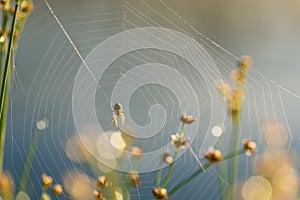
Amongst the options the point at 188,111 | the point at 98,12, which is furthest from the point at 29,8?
the point at 98,12

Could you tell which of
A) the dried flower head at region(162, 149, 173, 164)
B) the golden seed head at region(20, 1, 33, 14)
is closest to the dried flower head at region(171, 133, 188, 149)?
the dried flower head at region(162, 149, 173, 164)

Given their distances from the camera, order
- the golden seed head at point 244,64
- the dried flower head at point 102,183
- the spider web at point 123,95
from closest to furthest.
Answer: the dried flower head at point 102,183 < the golden seed head at point 244,64 < the spider web at point 123,95

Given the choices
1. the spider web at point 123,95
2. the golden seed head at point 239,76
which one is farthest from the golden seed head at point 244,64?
the spider web at point 123,95

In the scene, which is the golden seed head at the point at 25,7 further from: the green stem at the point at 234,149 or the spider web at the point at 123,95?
the green stem at the point at 234,149

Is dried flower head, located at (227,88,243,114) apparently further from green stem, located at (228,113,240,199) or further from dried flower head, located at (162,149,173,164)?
dried flower head, located at (162,149,173,164)

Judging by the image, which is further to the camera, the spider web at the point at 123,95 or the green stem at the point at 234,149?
the spider web at the point at 123,95

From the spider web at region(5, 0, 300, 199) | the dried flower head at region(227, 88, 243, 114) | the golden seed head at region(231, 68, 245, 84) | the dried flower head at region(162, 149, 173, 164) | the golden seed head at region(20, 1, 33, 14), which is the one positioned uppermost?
the spider web at region(5, 0, 300, 199)

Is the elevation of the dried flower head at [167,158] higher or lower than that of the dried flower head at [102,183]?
higher

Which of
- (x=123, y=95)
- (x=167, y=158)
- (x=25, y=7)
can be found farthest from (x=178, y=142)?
(x=123, y=95)

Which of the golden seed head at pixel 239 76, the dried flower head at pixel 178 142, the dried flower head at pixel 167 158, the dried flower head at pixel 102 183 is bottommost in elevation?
the dried flower head at pixel 102 183

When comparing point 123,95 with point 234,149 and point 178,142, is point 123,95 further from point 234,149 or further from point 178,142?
point 178,142
